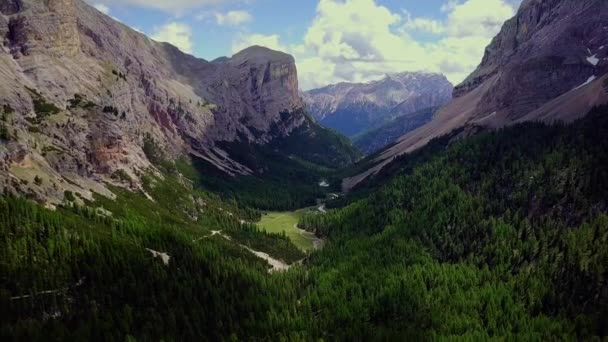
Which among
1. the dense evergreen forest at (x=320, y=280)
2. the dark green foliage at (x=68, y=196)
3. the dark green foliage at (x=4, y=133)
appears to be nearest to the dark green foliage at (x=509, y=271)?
the dense evergreen forest at (x=320, y=280)

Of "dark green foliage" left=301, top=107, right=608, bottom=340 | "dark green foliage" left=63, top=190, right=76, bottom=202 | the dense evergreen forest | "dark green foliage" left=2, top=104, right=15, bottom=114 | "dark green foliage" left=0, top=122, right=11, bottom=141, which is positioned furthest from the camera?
"dark green foliage" left=2, top=104, right=15, bottom=114

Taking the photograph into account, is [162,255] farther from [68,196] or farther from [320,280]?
[320,280]

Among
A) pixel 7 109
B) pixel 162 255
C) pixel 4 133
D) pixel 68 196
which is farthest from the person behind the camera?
pixel 7 109

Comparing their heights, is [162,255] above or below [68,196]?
below

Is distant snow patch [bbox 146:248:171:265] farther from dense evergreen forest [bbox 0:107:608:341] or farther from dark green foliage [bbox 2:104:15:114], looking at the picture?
dark green foliage [bbox 2:104:15:114]

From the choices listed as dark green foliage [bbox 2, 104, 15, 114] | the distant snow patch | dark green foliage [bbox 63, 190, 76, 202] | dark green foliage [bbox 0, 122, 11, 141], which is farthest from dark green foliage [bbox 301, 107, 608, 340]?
dark green foliage [bbox 2, 104, 15, 114]

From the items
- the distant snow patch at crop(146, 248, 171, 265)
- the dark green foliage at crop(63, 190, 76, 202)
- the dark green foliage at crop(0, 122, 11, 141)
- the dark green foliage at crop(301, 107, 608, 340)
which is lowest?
the dark green foliage at crop(301, 107, 608, 340)

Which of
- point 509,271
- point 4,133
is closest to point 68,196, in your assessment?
point 4,133

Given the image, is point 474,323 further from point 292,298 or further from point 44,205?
point 44,205

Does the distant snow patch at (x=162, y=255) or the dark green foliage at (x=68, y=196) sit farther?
the dark green foliage at (x=68, y=196)

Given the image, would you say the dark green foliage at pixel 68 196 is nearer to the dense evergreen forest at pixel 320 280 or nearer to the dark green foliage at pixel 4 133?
the dense evergreen forest at pixel 320 280
